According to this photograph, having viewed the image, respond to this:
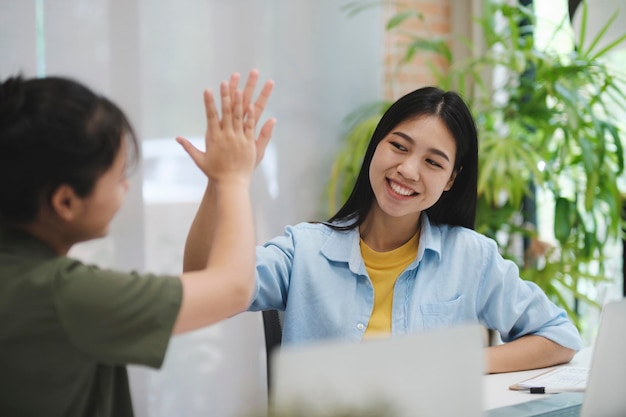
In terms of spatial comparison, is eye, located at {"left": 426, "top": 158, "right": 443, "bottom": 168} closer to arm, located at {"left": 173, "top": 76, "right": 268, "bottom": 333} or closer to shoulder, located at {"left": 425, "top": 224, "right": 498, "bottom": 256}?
shoulder, located at {"left": 425, "top": 224, "right": 498, "bottom": 256}

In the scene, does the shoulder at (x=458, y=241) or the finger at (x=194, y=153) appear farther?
the shoulder at (x=458, y=241)

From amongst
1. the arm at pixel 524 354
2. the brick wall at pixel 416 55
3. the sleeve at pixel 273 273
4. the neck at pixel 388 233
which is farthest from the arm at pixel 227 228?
the brick wall at pixel 416 55

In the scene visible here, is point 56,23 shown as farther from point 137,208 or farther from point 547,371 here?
point 547,371

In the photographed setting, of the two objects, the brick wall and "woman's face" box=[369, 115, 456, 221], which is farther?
the brick wall

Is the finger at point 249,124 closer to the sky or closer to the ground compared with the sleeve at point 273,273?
closer to the sky

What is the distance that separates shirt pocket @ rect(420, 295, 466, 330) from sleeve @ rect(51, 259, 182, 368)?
907mm

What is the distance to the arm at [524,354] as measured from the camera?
1.82 m

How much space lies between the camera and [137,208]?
2879mm

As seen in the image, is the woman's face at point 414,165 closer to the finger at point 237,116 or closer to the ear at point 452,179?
the ear at point 452,179

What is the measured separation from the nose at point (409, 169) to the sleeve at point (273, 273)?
12.9 inches

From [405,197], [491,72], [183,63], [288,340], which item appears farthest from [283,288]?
[491,72]

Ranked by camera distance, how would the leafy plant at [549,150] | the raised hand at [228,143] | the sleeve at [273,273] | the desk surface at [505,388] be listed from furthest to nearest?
the leafy plant at [549,150] < the sleeve at [273,273] < the desk surface at [505,388] < the raised hand at [228,143]

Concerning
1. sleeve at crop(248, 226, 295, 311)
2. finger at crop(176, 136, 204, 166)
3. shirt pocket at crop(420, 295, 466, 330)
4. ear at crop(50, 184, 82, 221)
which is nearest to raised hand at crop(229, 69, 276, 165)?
finger at crop(176, 136, 204, 166)

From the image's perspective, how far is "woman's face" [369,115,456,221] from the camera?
5.89 feet
